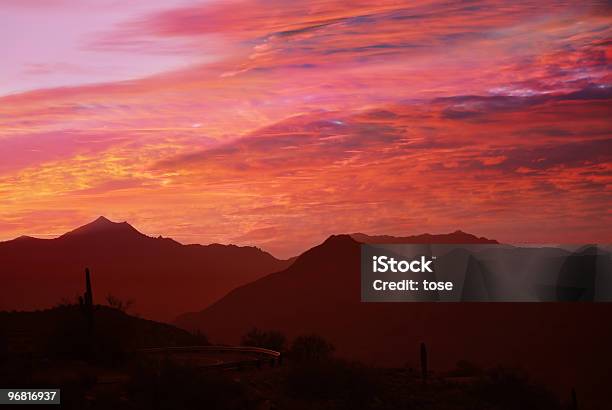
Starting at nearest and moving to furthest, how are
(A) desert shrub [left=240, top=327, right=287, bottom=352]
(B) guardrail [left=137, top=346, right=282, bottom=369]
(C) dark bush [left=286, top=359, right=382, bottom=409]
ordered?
(C) dark bush [left=286, top=359, right=382, bottom=409], (B) guardrail [left=137, top=346, right=282, bottom=369], (A) desert shrub [left=240, top=327, right=287, bottom=352]

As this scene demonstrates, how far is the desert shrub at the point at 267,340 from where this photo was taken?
4628cm

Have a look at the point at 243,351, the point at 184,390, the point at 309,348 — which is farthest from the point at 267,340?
the point at 184,390

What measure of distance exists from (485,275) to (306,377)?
9886 centimetres

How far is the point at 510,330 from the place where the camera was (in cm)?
13212

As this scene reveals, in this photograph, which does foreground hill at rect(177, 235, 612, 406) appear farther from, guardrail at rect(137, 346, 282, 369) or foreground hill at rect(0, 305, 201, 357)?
foreground hill at rect(0, 305, 201, 357)

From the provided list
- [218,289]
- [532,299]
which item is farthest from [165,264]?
[532,299]

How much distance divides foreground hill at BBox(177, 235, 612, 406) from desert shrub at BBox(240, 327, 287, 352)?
4868cm

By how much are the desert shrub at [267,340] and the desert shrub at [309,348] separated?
4322 millimetres

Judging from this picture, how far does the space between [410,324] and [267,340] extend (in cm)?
9674

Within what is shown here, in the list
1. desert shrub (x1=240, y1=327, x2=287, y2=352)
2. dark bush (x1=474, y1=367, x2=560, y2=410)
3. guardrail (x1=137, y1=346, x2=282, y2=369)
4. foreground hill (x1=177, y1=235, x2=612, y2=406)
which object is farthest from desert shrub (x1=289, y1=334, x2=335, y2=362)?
foreground hill (x1=177, y1=235, x2=612, y2=406)

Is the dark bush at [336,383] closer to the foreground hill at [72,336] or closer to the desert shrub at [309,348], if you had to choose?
the desert shrub at [309,348]

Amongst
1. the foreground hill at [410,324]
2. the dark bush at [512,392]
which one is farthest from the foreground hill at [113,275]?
the dark bush at [512,392]

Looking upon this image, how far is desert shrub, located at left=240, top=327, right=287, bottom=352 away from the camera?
46.3m

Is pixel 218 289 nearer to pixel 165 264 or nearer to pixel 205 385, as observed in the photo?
pixel 165 264
